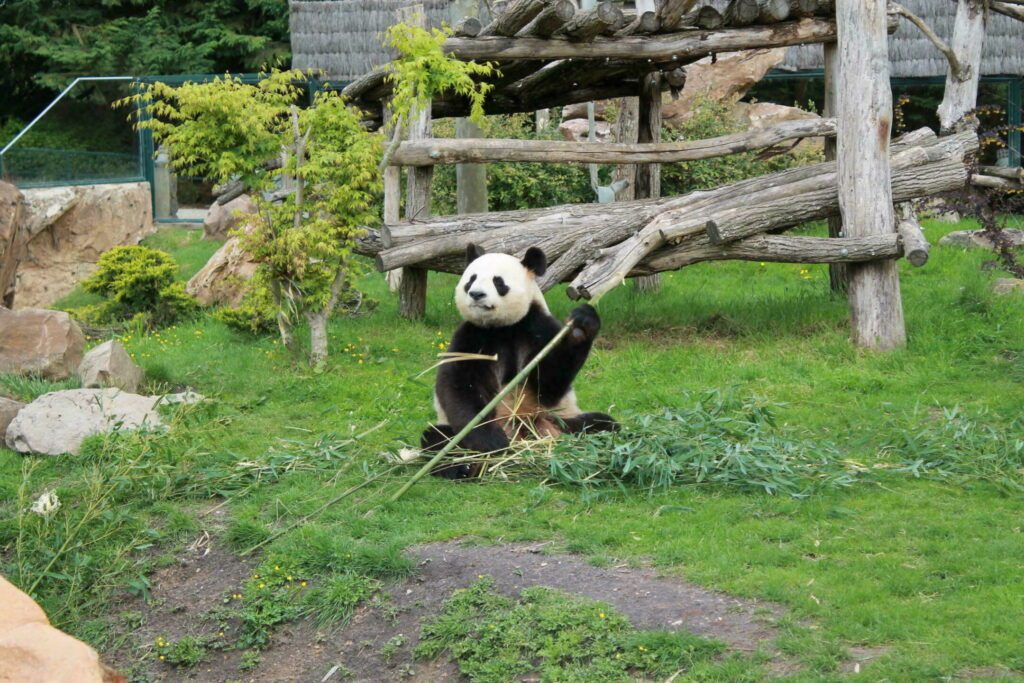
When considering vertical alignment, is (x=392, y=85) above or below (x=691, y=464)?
above

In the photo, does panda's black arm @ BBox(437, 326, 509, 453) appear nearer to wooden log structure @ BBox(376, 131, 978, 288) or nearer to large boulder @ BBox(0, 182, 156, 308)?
wooden log structure @ BBox(376, 131, 978, 288)

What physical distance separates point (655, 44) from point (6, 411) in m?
5.97

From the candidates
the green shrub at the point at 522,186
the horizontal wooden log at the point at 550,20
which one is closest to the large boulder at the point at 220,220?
the green shrub at the point at 522,186

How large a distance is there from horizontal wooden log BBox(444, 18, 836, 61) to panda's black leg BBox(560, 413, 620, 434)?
158 inches

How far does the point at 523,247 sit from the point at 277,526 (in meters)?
4.10

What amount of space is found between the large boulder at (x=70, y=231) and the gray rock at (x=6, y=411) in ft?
23.7

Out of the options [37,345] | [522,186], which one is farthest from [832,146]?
[37,345]

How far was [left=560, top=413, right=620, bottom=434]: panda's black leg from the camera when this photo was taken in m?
6.74

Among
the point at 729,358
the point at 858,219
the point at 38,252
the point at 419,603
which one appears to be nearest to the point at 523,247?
the point at 729,358

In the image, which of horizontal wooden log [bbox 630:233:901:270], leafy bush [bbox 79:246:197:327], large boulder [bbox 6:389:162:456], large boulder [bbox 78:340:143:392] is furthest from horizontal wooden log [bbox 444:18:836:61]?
leafy bush [bbox 79:246:197:327]

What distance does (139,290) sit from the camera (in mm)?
11945

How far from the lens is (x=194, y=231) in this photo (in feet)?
55.6

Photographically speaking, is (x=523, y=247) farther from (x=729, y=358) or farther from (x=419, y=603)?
(x=419, y=603)

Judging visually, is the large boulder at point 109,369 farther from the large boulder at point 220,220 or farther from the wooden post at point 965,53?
the wooden post at point 965,53
